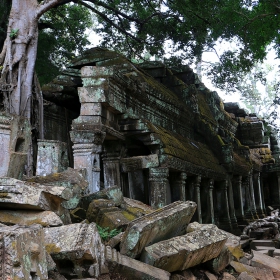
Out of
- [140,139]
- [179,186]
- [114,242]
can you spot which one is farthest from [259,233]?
[114,242]

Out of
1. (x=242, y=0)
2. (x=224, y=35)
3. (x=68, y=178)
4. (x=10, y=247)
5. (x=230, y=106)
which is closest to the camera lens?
(x=10, y=247)

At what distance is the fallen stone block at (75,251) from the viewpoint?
3.45 m

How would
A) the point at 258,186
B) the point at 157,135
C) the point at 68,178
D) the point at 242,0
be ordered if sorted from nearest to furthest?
the point at 68,178 < the point at 242,0 < the point at 157,135 < the point at 258,186

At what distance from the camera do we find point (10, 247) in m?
2.60

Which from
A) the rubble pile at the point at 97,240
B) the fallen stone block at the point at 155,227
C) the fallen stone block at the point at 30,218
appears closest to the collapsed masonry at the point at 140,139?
the rubble pile at the point at 97,240

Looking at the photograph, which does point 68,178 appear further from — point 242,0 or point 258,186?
point 258,186

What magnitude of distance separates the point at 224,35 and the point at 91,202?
233 inches

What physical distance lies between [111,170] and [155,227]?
459cm

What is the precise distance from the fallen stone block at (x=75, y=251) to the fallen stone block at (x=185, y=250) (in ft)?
2.41

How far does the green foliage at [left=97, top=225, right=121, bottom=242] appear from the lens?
4.64 metres

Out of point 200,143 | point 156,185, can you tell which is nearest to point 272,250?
point 156,185

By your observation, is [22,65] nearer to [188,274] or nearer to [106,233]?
[106,233]

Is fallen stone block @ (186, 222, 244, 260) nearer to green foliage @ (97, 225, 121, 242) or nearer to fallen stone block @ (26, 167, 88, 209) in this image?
green foliage @ (97, 225, 121, 242)

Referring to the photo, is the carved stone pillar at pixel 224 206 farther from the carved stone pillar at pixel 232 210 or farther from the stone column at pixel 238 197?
the stone column at pixel 238 197
